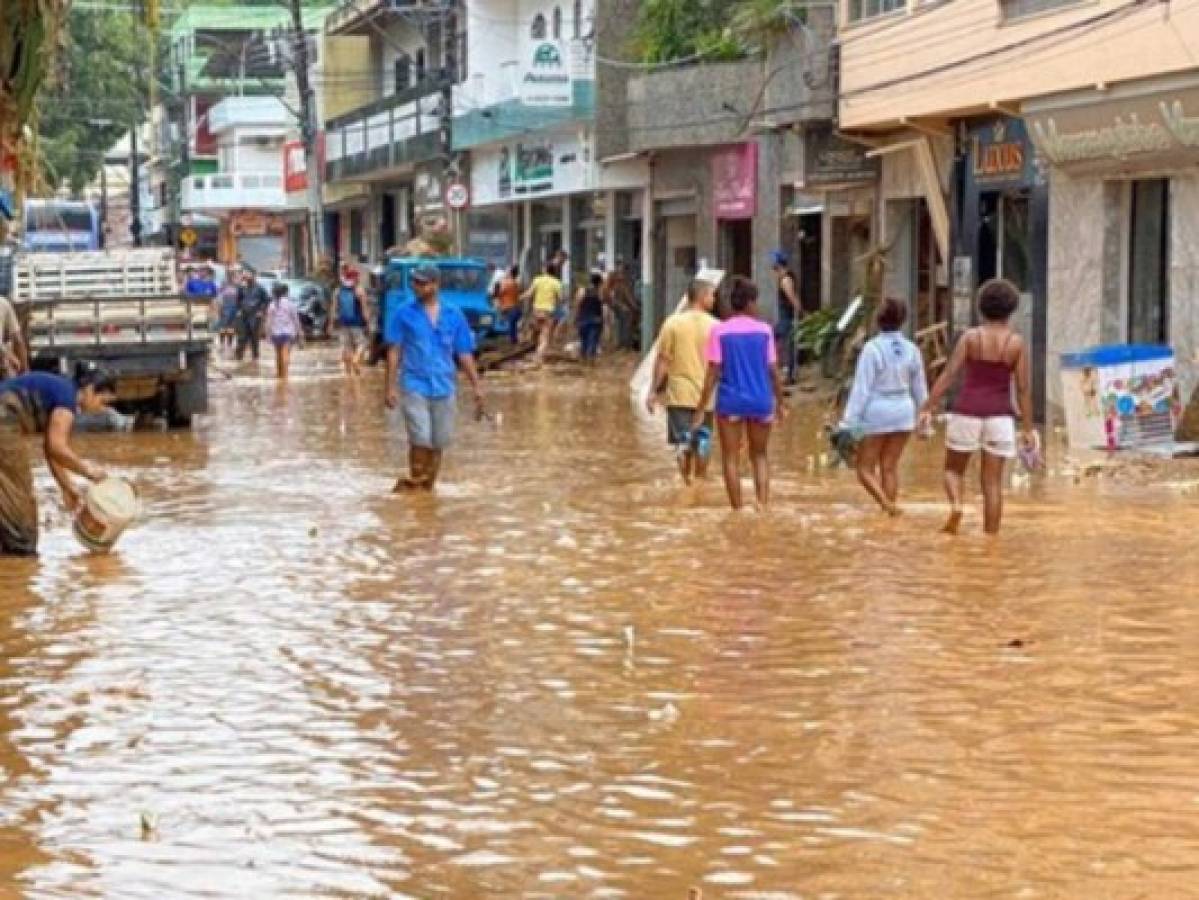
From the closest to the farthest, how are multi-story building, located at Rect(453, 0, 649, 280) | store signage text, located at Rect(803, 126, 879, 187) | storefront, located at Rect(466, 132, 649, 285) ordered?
1. store signage text, located at Rect(803, 126, 879, 187)
2. multi-story building, located at Rect(453, 0, 649, 280)
3. storefront, located at Rect(466, 132, 649, 285)

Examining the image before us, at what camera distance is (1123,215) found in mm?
22078

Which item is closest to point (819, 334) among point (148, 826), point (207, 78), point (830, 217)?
point (830, 217)

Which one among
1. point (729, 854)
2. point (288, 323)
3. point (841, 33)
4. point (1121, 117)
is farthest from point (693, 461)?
point (288, 323)

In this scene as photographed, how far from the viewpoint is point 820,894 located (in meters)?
5.70

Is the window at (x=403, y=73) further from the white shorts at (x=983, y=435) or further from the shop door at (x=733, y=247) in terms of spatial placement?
the white shorts at (x=983, y=435)

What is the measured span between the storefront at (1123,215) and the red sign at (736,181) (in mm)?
10738

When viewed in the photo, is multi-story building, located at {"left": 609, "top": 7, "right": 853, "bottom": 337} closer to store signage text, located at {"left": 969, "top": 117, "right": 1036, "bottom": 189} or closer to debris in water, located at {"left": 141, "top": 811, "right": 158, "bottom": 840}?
store signage text, located at {"left": 969, "top": 117, "right": 1036, "bottom": 189}

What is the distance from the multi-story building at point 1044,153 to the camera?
66.9 feet

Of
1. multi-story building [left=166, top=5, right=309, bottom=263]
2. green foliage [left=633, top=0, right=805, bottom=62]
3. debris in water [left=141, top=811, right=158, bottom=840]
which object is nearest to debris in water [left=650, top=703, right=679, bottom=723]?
debris in water [left=141, top=811, right=158, bottom=840]

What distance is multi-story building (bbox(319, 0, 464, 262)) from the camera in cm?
4962

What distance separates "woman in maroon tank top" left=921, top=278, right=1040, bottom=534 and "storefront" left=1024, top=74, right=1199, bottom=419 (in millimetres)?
7182

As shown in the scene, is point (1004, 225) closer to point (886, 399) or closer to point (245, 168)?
point (886, 399)

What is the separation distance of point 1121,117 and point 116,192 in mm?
91547

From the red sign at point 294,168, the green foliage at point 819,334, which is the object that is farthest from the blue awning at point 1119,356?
the red sign at point 294,168
